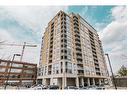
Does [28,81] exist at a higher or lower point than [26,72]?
lower

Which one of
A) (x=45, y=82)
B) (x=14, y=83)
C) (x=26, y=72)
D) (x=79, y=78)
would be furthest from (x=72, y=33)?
(x=14, y=83)

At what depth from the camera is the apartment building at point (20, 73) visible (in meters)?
15.3

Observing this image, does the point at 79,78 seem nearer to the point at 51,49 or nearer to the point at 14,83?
the point at 51,49

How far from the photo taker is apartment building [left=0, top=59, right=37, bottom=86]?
15273 millimetres

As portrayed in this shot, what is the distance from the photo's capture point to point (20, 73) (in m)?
16.7

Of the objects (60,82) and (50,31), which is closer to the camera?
(60,82)

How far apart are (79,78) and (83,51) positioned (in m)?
3.69

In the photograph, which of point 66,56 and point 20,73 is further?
point 20,73
